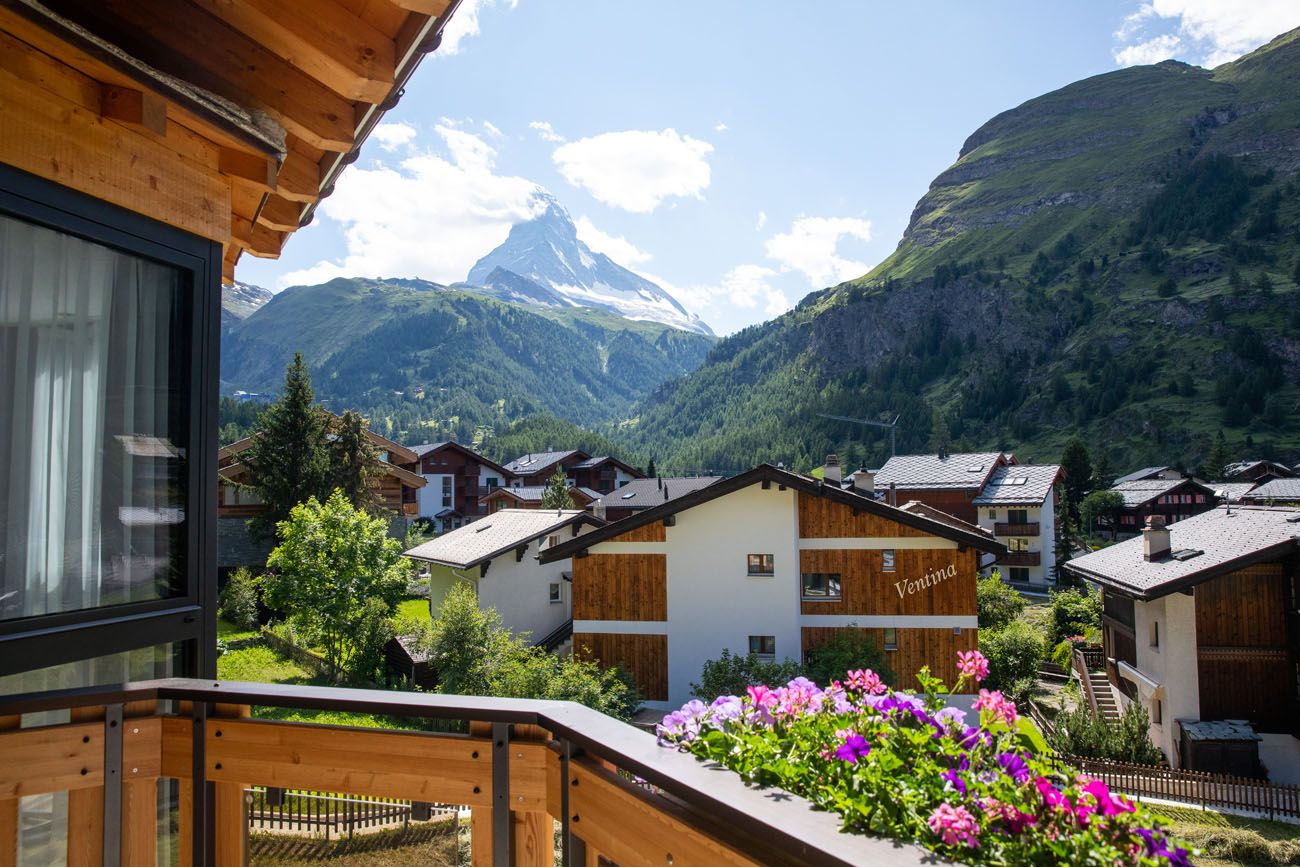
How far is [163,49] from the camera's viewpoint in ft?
9.48

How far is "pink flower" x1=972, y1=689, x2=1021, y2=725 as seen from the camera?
1.74 m

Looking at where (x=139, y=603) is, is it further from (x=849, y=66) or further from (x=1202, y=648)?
(x=849, y=66)

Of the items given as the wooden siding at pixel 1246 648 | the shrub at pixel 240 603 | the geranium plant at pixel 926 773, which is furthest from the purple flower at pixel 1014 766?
the shrub at pixel 240 603

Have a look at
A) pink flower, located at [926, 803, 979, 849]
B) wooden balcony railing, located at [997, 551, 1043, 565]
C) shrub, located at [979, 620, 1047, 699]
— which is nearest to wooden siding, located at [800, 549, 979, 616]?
shrub, located at [979, 620, 1047, 699]

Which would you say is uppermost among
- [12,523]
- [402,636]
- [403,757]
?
[12,523]

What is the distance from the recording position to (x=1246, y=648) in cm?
1905

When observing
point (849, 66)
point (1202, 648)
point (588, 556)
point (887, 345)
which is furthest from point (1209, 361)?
point (588, 556)

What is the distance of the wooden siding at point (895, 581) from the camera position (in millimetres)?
19734

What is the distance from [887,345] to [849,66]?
9691 centimetres

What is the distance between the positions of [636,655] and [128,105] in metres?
19.2

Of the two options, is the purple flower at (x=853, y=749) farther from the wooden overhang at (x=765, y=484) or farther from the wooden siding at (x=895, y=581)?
the wooden siding at (x=895, y=581)

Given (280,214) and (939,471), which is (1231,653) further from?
(939,471)

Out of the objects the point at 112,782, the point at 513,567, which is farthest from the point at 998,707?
the point at 513,567

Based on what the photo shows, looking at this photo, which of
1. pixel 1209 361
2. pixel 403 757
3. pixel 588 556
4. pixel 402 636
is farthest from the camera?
pixel 1209 361
